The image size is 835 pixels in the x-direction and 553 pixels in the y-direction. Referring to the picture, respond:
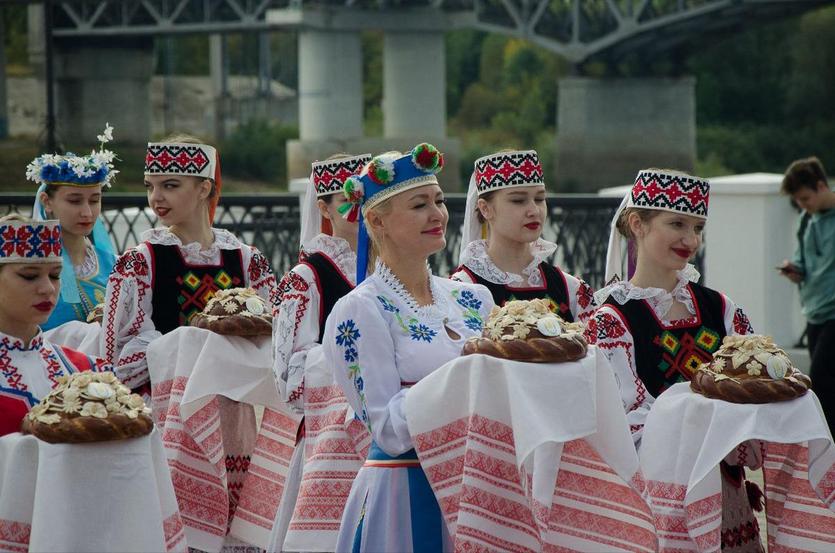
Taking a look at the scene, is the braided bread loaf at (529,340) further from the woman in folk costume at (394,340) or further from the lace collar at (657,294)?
the lace collar at (657,294)

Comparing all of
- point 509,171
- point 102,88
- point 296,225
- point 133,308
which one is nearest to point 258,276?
point 133,308

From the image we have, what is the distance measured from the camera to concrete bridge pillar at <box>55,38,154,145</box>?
5062cm

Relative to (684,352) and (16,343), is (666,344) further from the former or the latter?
(16,343)

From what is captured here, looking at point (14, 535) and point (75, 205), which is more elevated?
point (75, 205)

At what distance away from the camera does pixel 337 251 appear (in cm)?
623

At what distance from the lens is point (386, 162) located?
15.4 feet

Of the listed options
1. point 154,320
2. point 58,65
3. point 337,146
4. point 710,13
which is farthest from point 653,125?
point 154,320

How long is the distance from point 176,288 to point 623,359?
2.04 metres

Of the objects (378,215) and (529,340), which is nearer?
(529,340)

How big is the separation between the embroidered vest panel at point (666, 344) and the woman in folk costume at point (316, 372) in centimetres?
100

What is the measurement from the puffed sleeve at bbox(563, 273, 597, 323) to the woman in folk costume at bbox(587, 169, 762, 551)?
0.54 m

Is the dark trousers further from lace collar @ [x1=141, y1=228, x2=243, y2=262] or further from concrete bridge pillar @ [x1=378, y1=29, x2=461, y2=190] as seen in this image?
concrete bridge pillar @ [x1=378, y1=29, x2=461, y2=190]

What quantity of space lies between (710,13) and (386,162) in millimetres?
38305

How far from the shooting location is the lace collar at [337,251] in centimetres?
618
